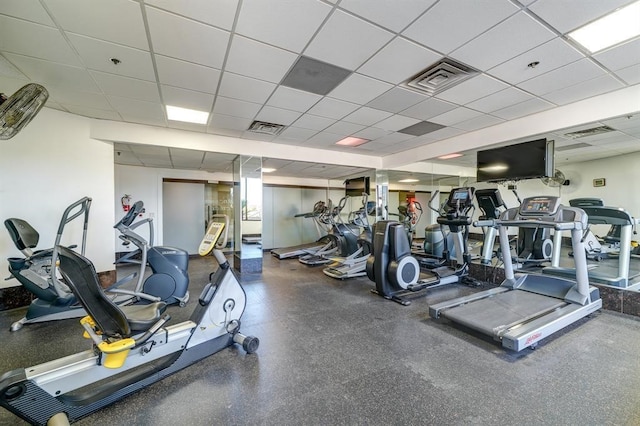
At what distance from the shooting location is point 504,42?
2410 mm

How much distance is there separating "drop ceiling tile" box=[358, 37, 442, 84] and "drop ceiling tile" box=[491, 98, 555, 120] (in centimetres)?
205

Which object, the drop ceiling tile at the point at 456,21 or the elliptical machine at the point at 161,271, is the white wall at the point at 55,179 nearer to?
the elliptical machine at the point at 161,271

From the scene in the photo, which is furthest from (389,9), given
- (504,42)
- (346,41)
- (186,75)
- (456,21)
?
(186,75)

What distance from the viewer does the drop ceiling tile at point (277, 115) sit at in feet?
13.0

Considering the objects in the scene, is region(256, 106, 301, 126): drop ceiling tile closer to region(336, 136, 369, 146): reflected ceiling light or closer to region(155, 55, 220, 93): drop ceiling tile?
region(155, 55, 220, 93): drop ceiling tile

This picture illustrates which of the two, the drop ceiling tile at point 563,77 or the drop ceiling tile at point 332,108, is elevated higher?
the drop ceiling tile at point 563,77

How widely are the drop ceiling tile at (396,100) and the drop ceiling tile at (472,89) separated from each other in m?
0.33

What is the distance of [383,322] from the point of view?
313 cm

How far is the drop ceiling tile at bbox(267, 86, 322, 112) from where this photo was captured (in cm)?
338

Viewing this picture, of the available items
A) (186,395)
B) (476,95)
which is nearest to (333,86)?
(476,95)

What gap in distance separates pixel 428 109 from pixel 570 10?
198 cm

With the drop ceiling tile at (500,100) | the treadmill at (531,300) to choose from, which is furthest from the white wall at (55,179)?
the drop ceiling tile at (500,100)

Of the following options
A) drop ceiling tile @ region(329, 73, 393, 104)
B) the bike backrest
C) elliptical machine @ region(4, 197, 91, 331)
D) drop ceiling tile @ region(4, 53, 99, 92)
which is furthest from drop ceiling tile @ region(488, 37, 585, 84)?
elliptical machine @ region(4, 197, 91, 331)

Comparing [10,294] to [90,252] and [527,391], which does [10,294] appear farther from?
[527,391]
